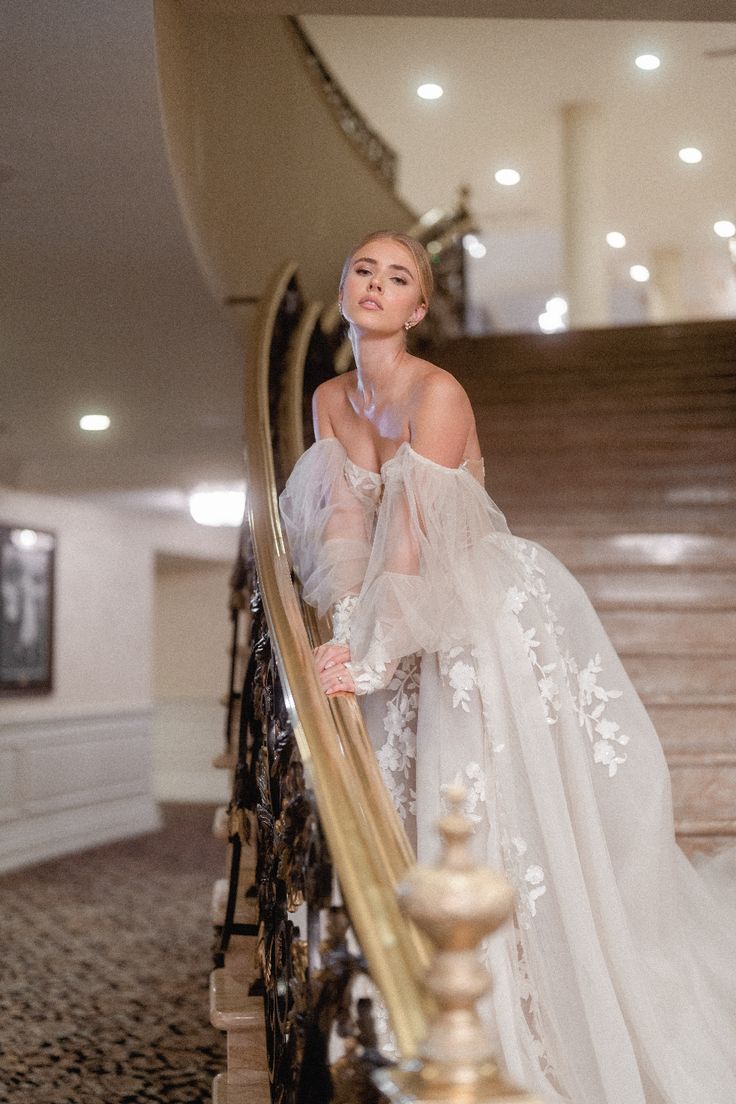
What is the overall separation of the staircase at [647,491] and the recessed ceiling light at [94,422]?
2.37m

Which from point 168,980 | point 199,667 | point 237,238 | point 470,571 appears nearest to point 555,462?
point 237,238

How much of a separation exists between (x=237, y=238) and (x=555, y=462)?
2.09 metres

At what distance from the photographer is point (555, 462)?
6.31 meters

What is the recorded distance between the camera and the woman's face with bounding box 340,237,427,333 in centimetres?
254

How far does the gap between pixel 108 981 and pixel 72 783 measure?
4.83 metres

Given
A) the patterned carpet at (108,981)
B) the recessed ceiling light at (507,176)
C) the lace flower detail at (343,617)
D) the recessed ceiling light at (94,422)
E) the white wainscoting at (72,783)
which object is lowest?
the patterned carpet at (108,981)

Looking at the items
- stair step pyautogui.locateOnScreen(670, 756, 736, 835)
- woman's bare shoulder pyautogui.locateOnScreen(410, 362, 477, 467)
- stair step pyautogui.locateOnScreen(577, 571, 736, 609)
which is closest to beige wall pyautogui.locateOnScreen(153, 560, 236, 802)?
stair step pyautogui.locateOnScreen(577, 571, 736, 609)

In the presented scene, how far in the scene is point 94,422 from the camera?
25.0 ft

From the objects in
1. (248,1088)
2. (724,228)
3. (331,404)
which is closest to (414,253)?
(331,404)

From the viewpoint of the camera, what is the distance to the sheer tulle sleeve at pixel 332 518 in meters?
2.63

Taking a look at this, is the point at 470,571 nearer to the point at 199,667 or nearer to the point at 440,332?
the point at 440,332

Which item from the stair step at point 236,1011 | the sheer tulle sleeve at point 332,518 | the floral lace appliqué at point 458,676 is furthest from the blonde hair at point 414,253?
the stair step at point 236,1011

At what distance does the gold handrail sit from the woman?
12 centimetres

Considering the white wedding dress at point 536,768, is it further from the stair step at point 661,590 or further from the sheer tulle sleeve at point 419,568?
the stair step at point 661,590
